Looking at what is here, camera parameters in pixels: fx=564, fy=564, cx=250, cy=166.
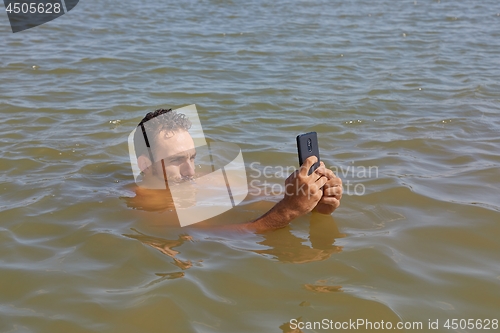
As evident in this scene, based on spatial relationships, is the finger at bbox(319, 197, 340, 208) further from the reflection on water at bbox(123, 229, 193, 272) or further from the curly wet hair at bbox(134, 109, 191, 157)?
the curly wet hair at bbox(134, 109, 191, 157)

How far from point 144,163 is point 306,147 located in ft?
4.81

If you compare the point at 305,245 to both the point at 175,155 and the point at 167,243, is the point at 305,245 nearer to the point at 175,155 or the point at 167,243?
the point at 167,243

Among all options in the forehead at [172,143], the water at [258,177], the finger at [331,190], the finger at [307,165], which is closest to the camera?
the water at [258,177]

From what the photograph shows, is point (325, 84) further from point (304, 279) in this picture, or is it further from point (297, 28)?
point (304, 279)

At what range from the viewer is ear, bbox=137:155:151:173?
415cm

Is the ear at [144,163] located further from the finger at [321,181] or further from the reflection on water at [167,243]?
the finger at [321,181]

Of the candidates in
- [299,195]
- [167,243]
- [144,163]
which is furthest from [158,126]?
[299,195]

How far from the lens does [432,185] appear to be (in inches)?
166

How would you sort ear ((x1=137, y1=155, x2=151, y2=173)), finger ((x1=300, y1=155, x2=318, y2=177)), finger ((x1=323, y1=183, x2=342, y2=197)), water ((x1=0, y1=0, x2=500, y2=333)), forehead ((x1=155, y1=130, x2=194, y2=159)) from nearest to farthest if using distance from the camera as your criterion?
water ((x1=0, y1=0, x2=500, y2=333)), finger ((x1=300, y1=155, x2=318, y2=177)), finger ((x1=323, y1=183, x2=342, y2=197)), forehead ((x1=155, y1=130, x2=194, y2=159)), ear ((x1=137, y1=155, x2=151, y2=173))

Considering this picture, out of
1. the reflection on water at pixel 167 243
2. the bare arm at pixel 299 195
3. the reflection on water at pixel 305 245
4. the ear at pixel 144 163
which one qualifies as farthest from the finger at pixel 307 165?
the ear at pixel 144 163

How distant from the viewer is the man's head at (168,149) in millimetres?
3984

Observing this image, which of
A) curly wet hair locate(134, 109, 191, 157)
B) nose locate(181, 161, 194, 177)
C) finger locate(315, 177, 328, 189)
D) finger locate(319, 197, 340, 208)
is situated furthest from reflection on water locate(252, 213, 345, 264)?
curly wet hair locate(134, 109, 191, 157)

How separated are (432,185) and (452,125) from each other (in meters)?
1.73

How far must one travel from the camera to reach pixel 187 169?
4.03m
